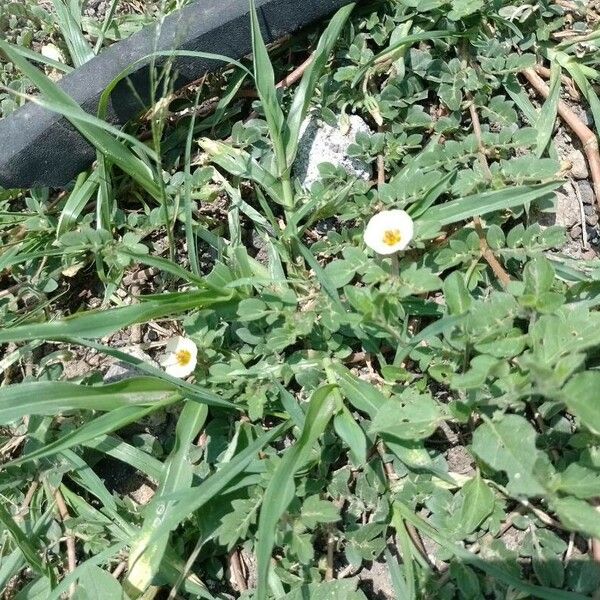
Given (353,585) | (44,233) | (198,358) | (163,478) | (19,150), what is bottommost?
(353,585)

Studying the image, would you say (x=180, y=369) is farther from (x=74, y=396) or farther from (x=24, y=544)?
(x=24, y=544)

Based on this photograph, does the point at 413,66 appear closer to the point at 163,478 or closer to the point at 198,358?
the point at 198,358

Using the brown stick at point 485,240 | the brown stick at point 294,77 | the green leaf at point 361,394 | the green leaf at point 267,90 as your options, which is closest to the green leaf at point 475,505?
the green leaf at point 361,394

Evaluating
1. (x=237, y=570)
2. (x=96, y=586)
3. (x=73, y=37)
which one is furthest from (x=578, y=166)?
(x=96, y=586)


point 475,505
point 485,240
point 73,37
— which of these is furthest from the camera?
point 73,37

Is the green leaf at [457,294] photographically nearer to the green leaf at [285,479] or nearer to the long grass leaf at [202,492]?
the green leaf at [285,479]

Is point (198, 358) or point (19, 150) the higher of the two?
point (19, 150)

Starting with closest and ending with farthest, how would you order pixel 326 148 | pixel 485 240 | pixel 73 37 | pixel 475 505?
pixel 475 505 → pixel 485 240 → pixel 326 148 → pixel 73 37

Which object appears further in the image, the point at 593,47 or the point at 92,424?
the point at 593,47

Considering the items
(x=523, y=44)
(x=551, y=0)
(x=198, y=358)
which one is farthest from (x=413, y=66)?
(x=198, y=358)
